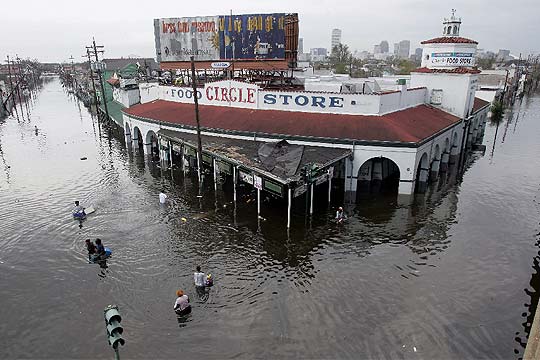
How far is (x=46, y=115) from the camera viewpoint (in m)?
76.9

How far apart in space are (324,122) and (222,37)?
17.2 meters

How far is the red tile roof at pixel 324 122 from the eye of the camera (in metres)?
29.5

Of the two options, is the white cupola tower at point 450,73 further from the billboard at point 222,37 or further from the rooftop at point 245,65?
the billboard at point 222,37

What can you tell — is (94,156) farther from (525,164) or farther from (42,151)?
(525,164)

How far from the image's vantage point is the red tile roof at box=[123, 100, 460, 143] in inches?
1161

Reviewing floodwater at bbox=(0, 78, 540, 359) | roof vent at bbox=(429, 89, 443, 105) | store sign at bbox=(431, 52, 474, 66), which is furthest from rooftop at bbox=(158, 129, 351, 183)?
store sign at bbox=(431, 52, 474, 66)

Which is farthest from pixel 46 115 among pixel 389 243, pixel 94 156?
pixel 389 243

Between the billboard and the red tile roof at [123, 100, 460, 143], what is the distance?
23.1ft

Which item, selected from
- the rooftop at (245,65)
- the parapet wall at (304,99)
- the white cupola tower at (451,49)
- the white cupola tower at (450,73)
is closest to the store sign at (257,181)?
the parapet wall at (304,99)

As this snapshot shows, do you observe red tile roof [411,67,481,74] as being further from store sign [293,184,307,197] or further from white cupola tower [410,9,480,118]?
store sign [293,184,307,197]

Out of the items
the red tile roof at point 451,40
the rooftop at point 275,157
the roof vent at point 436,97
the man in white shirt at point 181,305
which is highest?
the red tile roof at point 451,40

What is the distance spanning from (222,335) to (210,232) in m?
9.67

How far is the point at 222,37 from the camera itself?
135 ft

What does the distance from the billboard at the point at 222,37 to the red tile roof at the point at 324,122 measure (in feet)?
23.1
